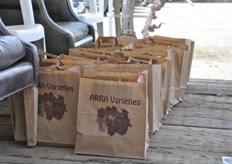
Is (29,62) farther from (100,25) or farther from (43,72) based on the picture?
(100,25)

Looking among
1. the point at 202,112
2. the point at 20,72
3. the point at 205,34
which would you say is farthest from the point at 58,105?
the point at 205,34

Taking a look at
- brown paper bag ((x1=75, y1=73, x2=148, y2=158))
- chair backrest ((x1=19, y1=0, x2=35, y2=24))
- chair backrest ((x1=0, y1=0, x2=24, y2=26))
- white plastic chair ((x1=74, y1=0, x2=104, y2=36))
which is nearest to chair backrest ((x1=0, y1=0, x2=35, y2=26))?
chair backrest ((x1=0, y1=0, x2=24, y2=26))

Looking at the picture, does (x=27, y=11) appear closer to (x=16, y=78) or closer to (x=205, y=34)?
(x=16, y=78)

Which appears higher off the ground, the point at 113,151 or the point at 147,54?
the point at 147,54

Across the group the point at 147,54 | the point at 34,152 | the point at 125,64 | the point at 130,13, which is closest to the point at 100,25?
the point at 130,13

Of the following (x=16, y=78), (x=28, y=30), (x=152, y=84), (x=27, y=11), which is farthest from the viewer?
(x=27, y=11)

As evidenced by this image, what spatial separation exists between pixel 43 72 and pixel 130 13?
244cm

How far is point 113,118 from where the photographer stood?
1.83m

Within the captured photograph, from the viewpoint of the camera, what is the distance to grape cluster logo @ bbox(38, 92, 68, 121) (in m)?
1.93

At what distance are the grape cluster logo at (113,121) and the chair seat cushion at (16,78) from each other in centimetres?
37

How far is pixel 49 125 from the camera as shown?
1951 mm

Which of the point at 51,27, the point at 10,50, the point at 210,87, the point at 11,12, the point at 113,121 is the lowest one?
the point at 210,87

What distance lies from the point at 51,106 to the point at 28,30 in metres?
0.76

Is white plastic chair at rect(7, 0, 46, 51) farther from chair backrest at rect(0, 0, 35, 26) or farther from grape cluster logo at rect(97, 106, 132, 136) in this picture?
grape cluster logo at rect(97, 106, 132, 136)
